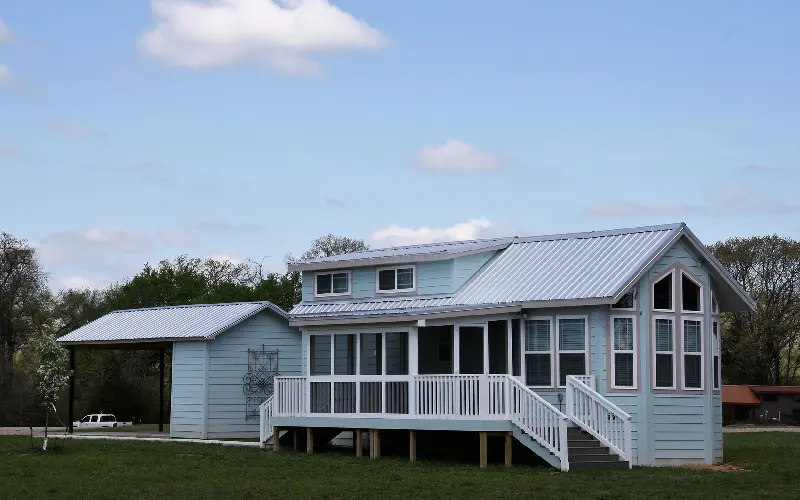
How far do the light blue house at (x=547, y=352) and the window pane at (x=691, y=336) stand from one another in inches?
1.2

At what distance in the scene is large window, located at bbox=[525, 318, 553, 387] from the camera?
1064 inches

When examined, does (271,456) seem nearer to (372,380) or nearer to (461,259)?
(372,380)

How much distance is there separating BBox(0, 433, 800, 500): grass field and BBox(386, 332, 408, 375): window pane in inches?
112

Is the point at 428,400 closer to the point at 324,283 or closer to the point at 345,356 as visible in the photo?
the point at 345,356

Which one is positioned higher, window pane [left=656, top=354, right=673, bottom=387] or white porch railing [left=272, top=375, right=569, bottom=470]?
window pane [left=656, top=354, right=673, bottom=387]

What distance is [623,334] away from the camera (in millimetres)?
26297

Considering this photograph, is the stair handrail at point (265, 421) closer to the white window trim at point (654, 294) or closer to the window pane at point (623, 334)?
the window pane at point (623, 334)

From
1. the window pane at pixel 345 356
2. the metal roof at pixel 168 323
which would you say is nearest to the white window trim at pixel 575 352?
the window pane at pixel 345 356

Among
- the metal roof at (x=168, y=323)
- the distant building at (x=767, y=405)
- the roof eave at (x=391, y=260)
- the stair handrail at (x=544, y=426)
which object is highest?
the roof eave at (x=391, y=260)

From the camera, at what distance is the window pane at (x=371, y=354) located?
2997 centimetres

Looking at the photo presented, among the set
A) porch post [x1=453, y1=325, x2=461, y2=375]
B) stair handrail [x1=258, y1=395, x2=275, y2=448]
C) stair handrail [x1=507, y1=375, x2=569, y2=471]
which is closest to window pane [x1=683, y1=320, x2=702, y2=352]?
stair handrail [x1=507, y1=375, x2=569, y2=471]

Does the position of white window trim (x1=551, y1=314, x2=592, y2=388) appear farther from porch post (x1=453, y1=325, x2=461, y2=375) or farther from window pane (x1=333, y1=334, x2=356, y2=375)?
window pane (x1=333, y1=334, x2=356, y2=375)

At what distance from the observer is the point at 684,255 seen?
27406mm

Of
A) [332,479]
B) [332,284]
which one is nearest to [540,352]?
[332,479]
